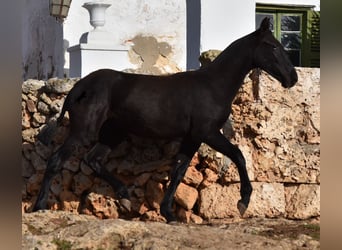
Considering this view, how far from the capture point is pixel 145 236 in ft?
15.0

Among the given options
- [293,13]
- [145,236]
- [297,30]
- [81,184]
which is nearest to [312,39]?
[297,30]

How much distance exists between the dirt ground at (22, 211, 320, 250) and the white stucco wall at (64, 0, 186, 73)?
3384 millimetres

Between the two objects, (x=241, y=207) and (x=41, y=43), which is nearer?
(x=241, y=207)

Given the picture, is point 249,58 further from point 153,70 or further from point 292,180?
point 153,70

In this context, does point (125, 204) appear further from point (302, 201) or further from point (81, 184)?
point (302, 201)

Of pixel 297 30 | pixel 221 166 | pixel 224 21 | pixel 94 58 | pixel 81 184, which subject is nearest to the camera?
pixel 221 166

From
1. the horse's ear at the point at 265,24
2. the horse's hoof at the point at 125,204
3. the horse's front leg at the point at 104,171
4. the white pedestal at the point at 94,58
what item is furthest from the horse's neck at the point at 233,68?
the white pedestal at the point at 94,58

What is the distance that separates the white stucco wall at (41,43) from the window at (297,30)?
8.48ft

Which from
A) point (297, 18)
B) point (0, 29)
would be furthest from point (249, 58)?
point (0, 29)

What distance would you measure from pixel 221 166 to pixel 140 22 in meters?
2.84

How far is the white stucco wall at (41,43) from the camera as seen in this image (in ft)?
27.8

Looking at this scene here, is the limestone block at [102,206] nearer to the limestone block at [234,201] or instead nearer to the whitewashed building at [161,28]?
the limestone block at [234,201]

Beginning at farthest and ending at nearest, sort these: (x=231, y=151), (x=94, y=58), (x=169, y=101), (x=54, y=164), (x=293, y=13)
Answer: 1. (x=293, y=13)
2. (x=94, y=58)
3. (x=54, y=164)
4. (x=169, y=101)
5. (x=231, y=151)

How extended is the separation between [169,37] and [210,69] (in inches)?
106
